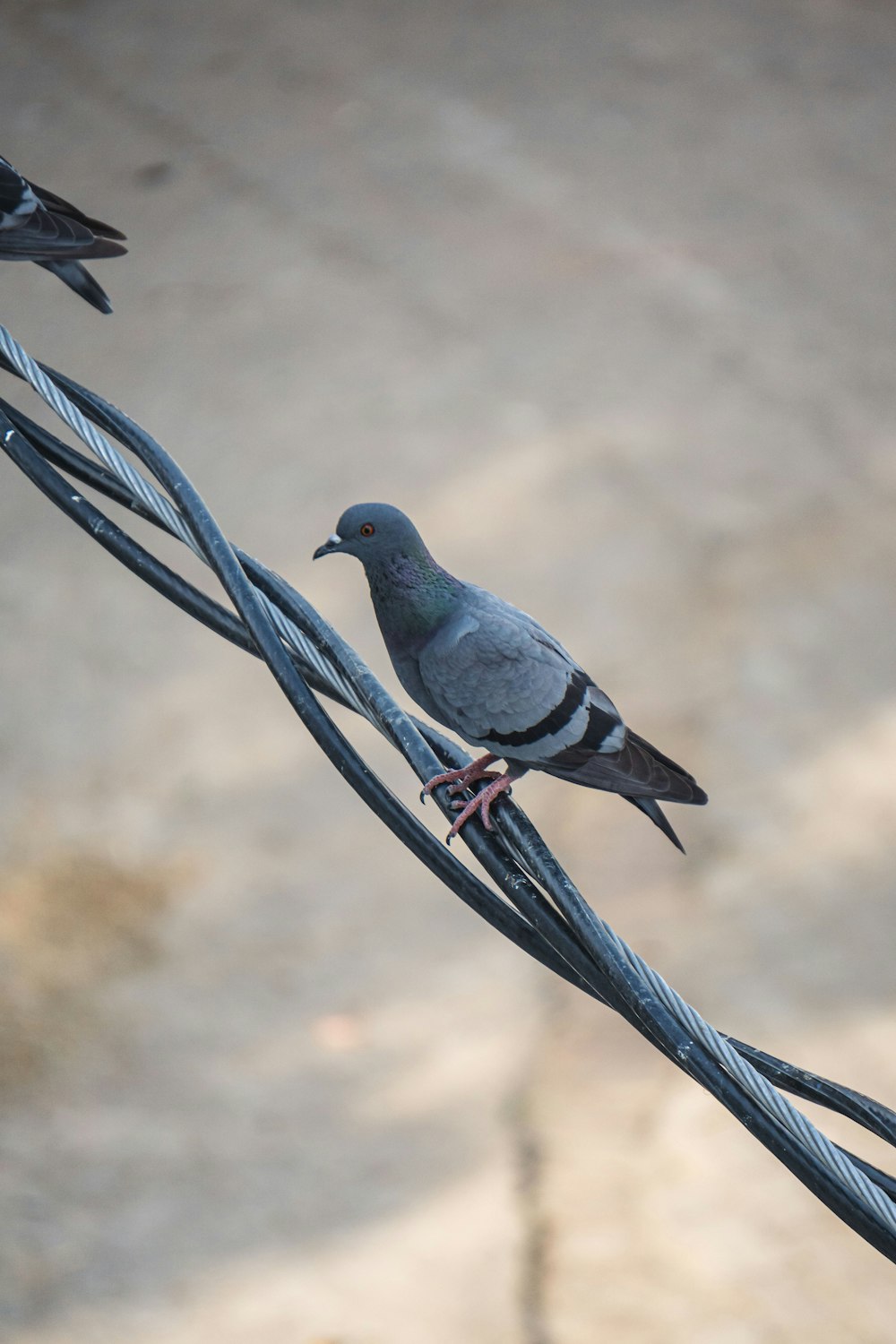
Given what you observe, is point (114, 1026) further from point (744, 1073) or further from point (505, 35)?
point (505, 35)

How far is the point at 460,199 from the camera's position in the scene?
6.44 metres

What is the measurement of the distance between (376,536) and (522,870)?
0.60 m

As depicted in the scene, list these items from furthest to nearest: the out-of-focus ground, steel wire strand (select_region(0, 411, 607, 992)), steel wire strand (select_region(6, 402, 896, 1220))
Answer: the out-of-focus ground, steel wire strand (select_region(6, 402, 896, 1220)), steel wire strand (select_region(0, 411, 607, 992))

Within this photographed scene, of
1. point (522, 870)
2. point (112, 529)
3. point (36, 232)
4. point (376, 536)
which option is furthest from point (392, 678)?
point (522, 870)

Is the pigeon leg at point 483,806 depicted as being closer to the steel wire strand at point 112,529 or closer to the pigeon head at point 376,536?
the steel wire strand at point 112,529

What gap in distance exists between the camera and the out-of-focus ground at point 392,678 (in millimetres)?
3227

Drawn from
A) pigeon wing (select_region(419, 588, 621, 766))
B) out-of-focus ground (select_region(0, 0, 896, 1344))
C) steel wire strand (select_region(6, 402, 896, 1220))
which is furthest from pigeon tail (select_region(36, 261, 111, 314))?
out-of-focus ground (select_region(0, 0, 896, 1344))

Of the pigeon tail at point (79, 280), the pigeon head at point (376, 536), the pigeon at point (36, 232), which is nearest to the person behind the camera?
the pigeon head at point (376, 536)

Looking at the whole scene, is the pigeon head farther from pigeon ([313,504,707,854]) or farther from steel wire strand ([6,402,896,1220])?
steel wire strand ([6,402,896,1220])

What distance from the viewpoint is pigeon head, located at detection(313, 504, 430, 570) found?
1.70 m

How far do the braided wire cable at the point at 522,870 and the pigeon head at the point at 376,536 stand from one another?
1.01 feet

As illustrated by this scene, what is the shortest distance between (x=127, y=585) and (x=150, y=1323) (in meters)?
2.76

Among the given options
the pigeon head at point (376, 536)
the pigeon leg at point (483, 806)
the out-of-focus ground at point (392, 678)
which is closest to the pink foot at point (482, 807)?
the pigeon leg at point (483, 806)

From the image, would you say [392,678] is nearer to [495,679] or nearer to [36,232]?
[36,232]
